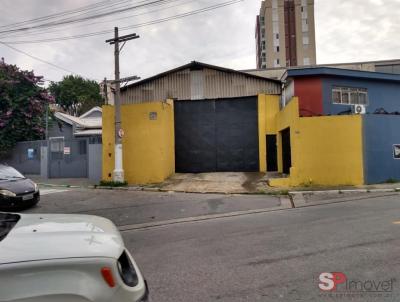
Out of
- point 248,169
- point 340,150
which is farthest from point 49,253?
point 248,169

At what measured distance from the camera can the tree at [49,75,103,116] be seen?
5175 centimetres

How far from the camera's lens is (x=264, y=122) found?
1989 cm

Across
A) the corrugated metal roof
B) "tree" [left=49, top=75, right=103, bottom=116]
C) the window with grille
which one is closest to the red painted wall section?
the window with grille

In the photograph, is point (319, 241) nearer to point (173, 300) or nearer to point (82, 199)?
point (173, 300)

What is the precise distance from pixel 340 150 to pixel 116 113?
9560 mm

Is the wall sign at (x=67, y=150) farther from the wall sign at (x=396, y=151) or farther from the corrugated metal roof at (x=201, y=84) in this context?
the wall sign at (x=396, y=151)

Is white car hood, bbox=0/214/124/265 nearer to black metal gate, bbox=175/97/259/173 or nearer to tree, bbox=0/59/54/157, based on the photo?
black metal gate, bbox=175/97/259/173

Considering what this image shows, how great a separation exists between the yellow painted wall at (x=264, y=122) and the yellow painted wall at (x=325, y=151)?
3.83 meters

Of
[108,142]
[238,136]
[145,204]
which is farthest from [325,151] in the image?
[108,142]

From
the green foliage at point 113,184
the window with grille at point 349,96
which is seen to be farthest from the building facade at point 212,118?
the window with grille at point 349,96

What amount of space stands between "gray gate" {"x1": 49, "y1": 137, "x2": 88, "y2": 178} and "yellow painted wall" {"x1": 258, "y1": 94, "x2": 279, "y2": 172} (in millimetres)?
9022

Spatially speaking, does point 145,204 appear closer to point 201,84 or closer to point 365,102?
point 201,84

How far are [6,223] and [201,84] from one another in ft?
59.8

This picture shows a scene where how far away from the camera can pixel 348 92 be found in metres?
20.2
